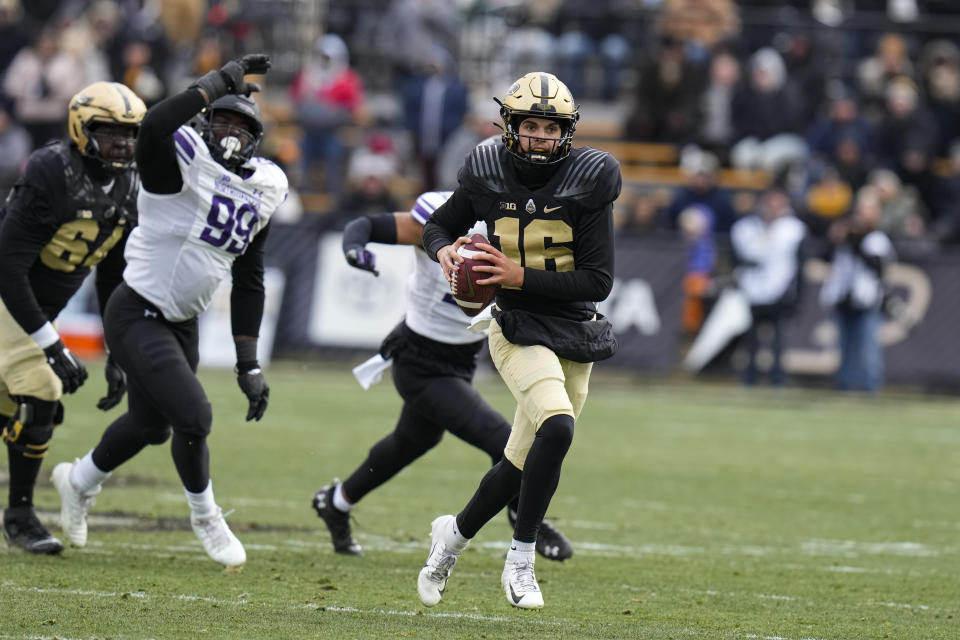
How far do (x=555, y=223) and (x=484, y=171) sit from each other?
308mm

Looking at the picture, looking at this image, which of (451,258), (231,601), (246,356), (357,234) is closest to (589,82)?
(357,234)

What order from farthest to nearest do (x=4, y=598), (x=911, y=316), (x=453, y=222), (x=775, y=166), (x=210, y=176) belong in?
(x=775, y=166) < (x=911, y=316) < (x=210, y=176) < (x=453, y=222) < (x=4, y=598)

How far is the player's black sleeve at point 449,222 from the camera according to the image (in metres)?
5.34

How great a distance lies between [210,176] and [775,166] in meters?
12.0

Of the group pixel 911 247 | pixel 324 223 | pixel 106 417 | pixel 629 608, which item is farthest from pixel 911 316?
pixel 629 608

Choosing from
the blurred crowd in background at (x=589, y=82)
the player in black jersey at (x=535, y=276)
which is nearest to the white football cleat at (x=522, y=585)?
the player in black jersey at (x=535, y=276)

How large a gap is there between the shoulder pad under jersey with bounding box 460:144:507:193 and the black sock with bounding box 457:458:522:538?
0.94 metres

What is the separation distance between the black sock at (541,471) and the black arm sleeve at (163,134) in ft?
5.61

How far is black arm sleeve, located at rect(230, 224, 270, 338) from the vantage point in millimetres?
6059

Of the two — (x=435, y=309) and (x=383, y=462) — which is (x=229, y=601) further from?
(x=435, y=309)

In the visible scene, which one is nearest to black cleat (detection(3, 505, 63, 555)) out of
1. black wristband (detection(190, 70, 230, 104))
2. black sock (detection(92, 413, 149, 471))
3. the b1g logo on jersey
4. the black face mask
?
black sock (detection(92, 413, 149, 471))

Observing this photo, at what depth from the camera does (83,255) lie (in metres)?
6.20

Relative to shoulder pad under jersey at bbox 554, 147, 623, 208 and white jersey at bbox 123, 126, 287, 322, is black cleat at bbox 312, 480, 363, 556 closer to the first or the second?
white jersey at bbox 123, 126, 287, 322

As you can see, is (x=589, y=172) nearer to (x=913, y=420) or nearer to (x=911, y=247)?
(x=913, y=420)
